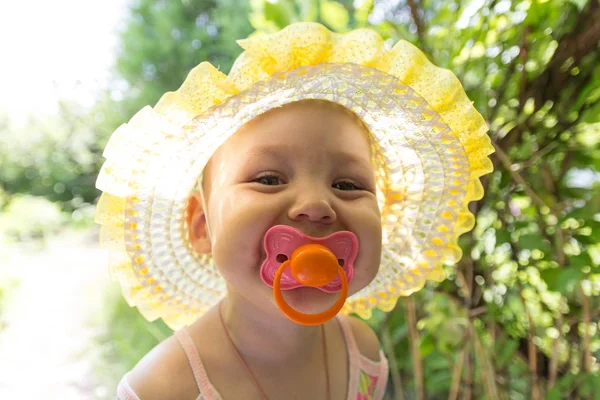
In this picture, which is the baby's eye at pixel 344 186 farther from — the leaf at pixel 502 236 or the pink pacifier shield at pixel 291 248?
the leaf at pixel 502 236

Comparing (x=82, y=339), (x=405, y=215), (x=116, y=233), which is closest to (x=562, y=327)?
(x=405, y=215)

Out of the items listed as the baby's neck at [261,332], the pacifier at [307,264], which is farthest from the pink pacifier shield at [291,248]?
the baby's neck at [261,332]

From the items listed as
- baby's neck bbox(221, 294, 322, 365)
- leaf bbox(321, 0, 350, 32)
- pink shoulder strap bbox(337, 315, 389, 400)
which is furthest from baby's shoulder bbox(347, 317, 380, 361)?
leaf bbox(321, 0, 350, 32)

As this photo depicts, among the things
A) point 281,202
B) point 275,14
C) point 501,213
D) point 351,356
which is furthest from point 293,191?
point 501,213

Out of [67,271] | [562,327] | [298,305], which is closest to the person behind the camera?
[298,305]

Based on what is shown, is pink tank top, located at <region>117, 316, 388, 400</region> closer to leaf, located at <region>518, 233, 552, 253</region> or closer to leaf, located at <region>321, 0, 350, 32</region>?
leaf, located at <region>518, 233, 552, 253</region>

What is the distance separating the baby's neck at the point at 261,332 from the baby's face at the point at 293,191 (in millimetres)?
91

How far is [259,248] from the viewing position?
0.50 meters

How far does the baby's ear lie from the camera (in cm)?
64

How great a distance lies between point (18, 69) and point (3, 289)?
58cm

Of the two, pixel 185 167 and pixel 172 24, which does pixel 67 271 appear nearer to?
pixel 172 24

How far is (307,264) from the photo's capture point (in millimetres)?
454

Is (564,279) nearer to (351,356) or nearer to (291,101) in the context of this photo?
(351,356)

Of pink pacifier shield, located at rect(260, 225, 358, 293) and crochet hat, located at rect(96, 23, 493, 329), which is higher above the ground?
crochet hat, located at rect(96, 23, 493, 329)
